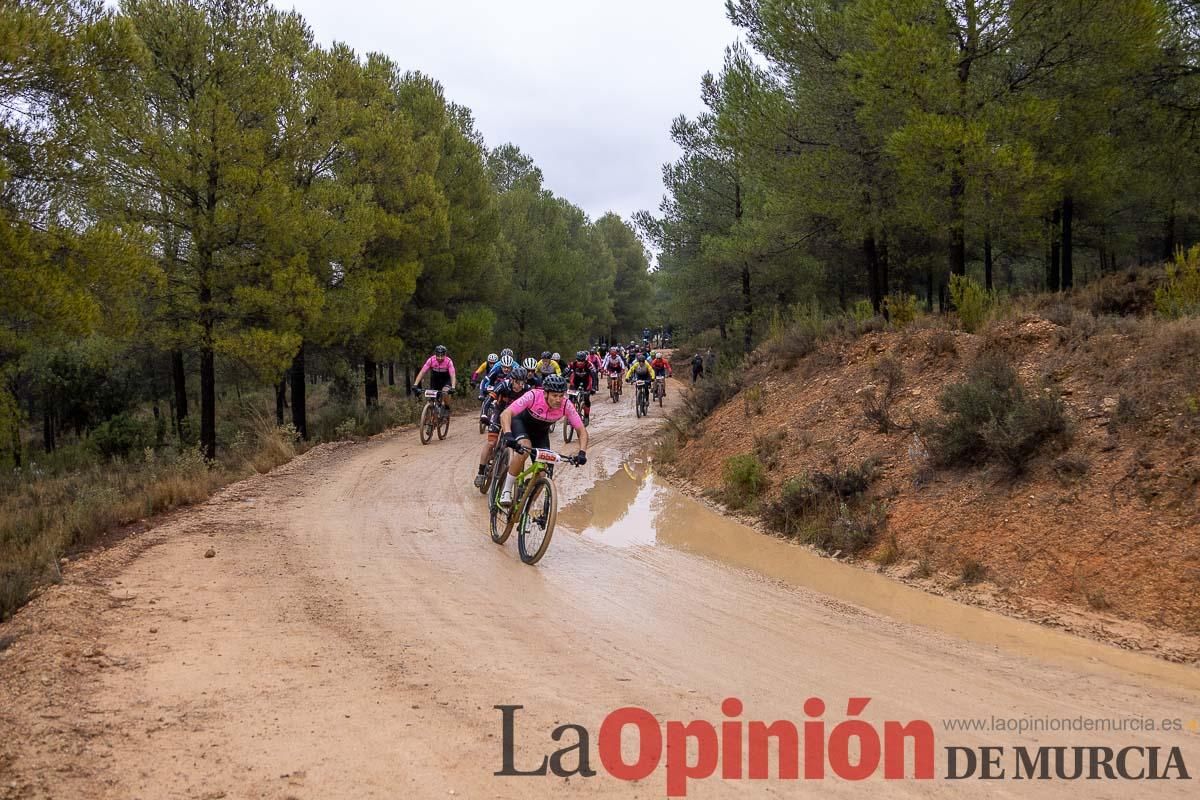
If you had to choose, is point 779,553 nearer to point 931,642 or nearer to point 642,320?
point 931,642

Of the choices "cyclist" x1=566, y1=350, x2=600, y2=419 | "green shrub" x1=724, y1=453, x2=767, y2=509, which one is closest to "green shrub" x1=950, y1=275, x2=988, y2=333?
"green shrub" x1=724, y1=453, x2=767, y2=509

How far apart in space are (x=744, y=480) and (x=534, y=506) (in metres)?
4.55

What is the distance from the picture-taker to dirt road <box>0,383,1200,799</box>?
379cm

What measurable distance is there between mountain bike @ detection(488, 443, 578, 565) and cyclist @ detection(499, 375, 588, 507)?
0.16 m

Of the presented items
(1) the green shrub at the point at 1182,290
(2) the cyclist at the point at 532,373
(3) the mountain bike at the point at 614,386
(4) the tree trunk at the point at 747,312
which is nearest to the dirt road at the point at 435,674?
(2) the cyclist at the point at 532,373

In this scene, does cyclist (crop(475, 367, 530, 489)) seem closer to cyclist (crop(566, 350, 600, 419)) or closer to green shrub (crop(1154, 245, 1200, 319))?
cyclist (crop(566, 350, 600, 419))

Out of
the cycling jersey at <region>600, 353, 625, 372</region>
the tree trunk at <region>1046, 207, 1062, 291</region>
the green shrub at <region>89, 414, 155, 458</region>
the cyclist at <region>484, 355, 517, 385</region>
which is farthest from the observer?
the cycling jersey at <region>600, 353, 625, 372</region>

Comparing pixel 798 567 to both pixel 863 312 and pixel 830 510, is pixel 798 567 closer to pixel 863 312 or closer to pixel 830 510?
pixel 830 510

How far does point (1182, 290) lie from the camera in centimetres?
1100

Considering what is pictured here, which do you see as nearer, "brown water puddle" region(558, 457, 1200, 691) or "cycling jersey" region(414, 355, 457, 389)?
"brown water puddle" region(558, 457, 1200, 691)

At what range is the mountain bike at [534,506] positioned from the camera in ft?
27.8

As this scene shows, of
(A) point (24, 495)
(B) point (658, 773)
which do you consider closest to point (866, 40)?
(B) point (658, 773)

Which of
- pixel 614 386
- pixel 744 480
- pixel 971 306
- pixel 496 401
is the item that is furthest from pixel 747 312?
pixel 744 480

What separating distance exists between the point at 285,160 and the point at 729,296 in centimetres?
2106
